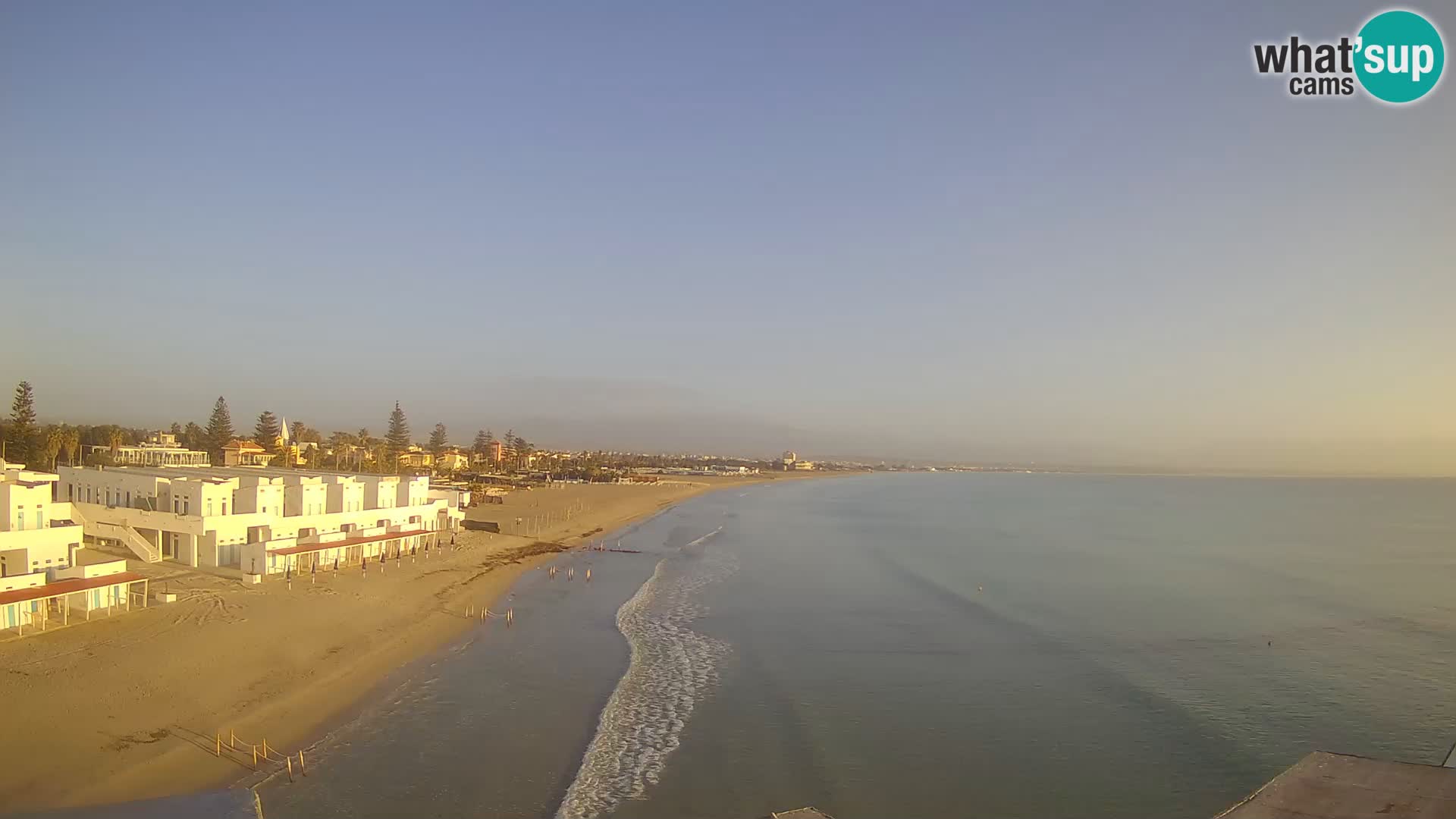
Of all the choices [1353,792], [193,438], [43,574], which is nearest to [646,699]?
[1353,792]

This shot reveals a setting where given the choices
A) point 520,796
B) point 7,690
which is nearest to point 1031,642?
point 520,796

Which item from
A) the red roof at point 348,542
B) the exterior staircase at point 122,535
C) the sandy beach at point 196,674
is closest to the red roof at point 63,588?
the sandy beach at point 196,674

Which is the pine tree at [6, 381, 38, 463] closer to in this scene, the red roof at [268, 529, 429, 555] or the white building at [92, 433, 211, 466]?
the white building at [92, 433, 211, 466]

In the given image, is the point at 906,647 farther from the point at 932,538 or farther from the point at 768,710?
the point at 932,538

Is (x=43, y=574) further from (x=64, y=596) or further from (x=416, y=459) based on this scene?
(x=416, y=459)

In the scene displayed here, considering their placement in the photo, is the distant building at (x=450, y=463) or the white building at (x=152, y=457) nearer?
the white building at (x=152, y=457)

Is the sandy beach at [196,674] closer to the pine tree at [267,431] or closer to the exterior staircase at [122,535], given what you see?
the exterior staircase at [122,535]
